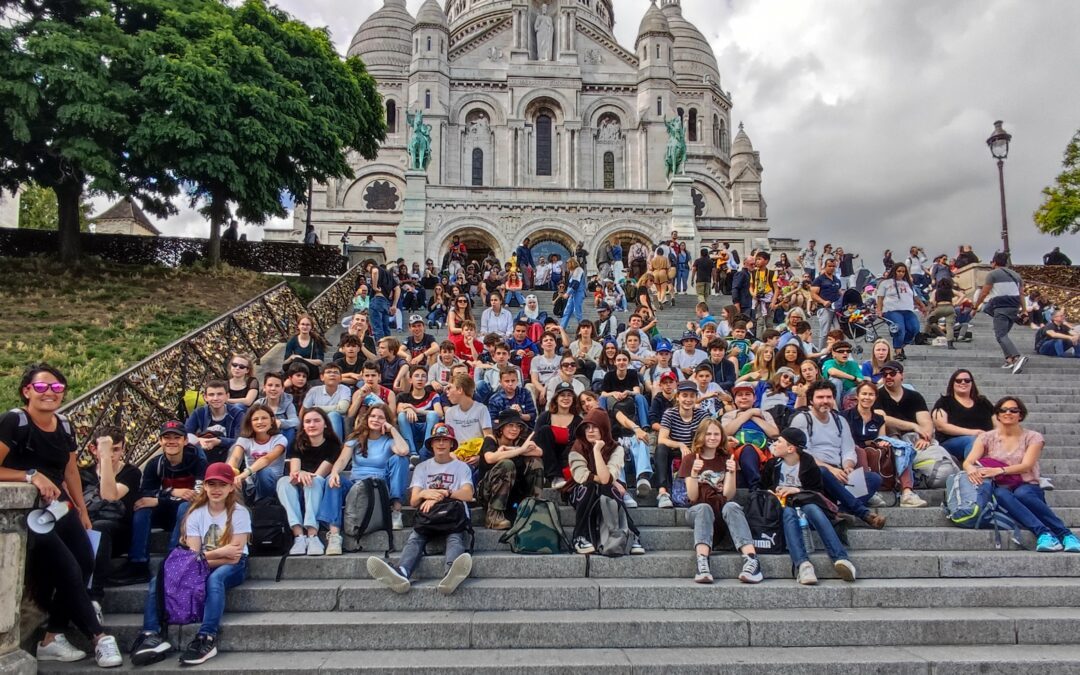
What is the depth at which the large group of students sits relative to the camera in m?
4.43

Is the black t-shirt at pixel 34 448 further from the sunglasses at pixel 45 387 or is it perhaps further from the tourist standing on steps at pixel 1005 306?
the tourist standing on steps at pixel 1005 306

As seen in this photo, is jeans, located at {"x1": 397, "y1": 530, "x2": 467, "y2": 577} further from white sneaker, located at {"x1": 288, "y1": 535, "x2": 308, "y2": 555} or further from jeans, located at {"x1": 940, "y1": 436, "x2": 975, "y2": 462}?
jeans, located at {"x1": 940, "y1": 436, "x2": 975, "y2": 462}

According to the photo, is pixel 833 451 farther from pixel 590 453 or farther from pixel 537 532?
pixel 537 532

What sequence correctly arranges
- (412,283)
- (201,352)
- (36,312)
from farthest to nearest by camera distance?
1. (412,283)
2. (36,312)
3. (201,352)

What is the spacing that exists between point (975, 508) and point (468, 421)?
4134 millimetres

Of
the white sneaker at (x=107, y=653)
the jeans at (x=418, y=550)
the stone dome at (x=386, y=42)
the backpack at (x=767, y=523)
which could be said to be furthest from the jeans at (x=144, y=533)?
the stone dome at (x=386, y=42)

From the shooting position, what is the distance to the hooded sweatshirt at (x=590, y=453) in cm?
552

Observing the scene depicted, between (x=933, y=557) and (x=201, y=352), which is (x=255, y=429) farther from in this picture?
(x=933, y=557)

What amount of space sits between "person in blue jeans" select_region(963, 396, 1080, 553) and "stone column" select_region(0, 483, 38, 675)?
6.49 meters

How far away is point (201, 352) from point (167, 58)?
1072 centimetres

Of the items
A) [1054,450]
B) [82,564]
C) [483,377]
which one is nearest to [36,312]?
[483,377]

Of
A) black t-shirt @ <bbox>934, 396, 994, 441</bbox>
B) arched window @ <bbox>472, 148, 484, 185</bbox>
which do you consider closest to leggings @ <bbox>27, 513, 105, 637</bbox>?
black t-shirt @ <bbox>934, 396, 994, 441</bbox>

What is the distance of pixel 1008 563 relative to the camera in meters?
5.22

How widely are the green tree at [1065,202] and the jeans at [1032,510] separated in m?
22.8
